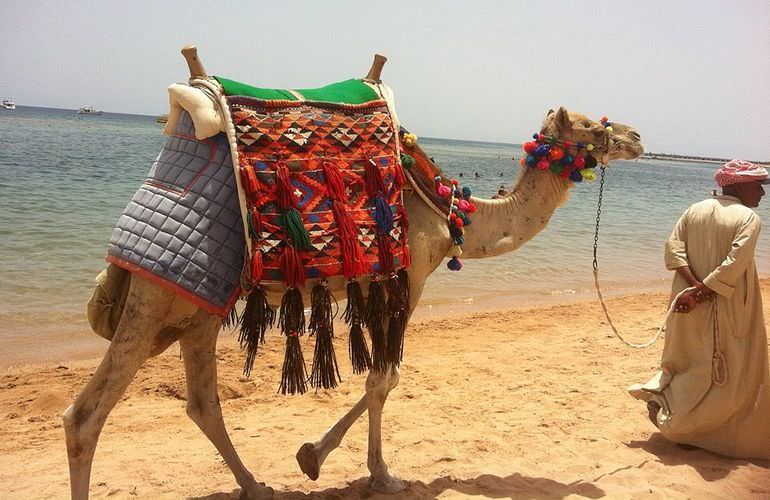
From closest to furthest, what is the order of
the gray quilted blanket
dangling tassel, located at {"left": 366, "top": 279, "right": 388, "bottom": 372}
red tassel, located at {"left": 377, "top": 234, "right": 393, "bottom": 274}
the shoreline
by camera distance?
the gray quilted blanket → red tassel, located at {"left": 377, "top": 234, "right": 393, "bottom": 274} → dangling tassel, located at {"left": 366, "top": 279, "right": 388, "bottom": 372} → the shoreline

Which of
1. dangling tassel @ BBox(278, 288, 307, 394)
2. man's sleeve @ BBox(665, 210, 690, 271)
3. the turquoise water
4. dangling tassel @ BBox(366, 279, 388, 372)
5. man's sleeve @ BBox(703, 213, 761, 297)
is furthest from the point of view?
the turquoise water

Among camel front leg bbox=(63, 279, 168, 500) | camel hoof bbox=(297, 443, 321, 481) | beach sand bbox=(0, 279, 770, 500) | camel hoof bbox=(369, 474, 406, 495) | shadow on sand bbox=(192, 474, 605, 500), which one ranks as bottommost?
beach sand bbox=(0, 279, 770, 500)

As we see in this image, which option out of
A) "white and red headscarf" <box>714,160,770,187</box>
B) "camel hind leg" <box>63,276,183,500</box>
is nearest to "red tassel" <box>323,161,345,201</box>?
"camel hind leg" <box>63,276,183,500</box>

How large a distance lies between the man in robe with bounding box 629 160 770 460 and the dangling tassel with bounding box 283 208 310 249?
2.93 meters

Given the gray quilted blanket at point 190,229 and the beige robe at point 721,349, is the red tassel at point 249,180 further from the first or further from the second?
the beige robe at point 721,349

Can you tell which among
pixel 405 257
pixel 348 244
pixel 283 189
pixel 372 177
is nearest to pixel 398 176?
pixel 372 177

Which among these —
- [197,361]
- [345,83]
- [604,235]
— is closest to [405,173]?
[345,83]

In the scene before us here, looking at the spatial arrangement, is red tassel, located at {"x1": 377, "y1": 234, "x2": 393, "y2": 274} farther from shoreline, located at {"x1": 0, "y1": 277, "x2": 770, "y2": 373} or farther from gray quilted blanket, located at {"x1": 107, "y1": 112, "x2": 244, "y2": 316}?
shoreline, located at {"x1": 0, "y1": 277, "x2": 770, "y2": 373}

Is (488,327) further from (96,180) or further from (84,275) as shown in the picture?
(96,180)

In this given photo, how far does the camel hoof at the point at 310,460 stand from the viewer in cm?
412

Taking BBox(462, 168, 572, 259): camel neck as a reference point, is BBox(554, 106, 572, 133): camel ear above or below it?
above

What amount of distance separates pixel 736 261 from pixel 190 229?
11.9 ft

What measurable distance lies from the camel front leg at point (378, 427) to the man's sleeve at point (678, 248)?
7.45ft

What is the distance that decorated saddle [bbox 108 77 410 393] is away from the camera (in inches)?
127
